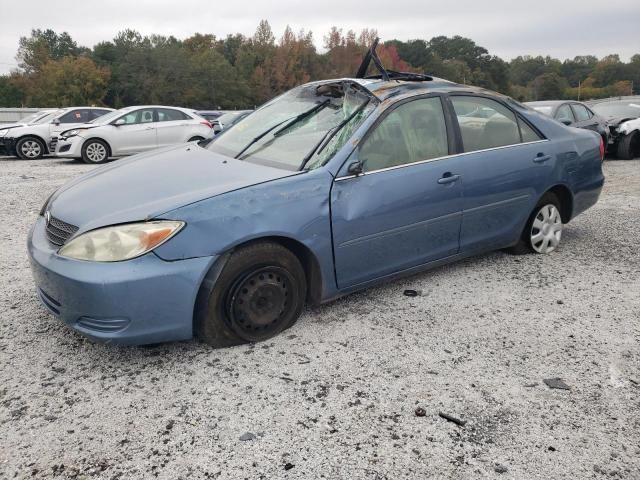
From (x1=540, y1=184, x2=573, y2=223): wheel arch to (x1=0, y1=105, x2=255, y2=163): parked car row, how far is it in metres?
9.07

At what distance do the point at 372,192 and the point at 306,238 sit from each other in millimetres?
559

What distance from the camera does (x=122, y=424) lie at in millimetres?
2463

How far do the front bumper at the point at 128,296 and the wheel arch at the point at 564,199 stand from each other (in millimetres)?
3263

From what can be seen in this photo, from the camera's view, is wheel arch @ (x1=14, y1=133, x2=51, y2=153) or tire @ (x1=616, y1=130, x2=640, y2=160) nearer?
tire @ (x1=616, y1=130, x2=640, y2=160)

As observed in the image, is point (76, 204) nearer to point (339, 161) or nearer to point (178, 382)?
point (178, 382)

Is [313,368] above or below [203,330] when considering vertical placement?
below

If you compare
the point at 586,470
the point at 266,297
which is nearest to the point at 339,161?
the point at 266,297

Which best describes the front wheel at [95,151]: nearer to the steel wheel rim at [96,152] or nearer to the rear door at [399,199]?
the steel wheel rim at [96,152]

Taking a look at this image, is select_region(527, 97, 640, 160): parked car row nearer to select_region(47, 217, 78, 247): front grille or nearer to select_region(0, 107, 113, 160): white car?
select_region(47, 217, 78, 247): front grille

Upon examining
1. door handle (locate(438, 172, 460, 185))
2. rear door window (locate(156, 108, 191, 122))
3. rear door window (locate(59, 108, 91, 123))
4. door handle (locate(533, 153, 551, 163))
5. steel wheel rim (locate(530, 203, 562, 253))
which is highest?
rear door window (locate(59, 108, 91, 123))

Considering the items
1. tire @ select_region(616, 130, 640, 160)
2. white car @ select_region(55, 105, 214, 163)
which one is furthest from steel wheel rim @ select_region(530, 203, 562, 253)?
white car @ select_region(55, 105, 214, 163)

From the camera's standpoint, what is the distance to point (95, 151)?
496 inches

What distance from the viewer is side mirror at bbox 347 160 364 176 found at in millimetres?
3328

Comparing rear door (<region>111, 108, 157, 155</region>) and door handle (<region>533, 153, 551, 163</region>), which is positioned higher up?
rear door (<region>111, 108, 157, 155</region>)
